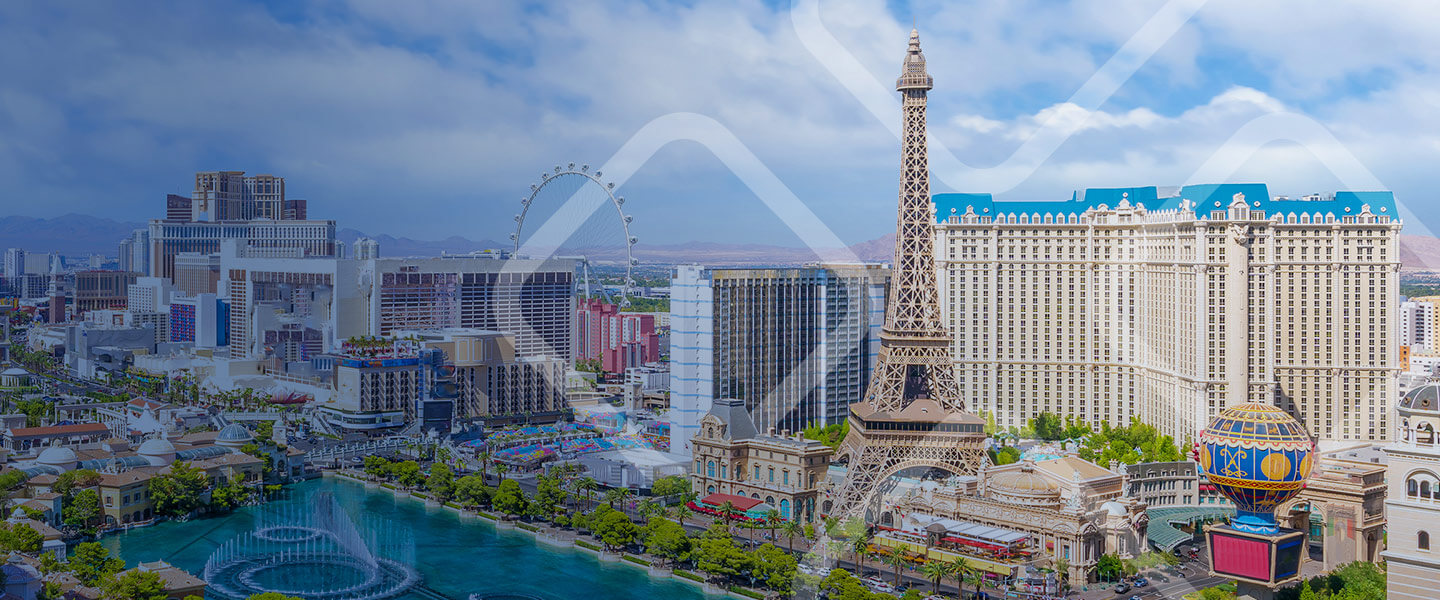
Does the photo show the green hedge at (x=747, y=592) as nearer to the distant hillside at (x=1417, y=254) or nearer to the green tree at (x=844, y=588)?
the green tree at (x=844, y=588)

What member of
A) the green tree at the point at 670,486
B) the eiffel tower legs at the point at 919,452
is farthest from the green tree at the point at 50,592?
the eiffel tower legs at the point at 919,452

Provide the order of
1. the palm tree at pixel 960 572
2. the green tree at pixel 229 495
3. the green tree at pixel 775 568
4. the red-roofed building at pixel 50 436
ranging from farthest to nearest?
the red-roofed building at pixel 50 436, the green tree at pixel 229 495, the green tree at pixel 775 568, the palm tree at pixel 960 572

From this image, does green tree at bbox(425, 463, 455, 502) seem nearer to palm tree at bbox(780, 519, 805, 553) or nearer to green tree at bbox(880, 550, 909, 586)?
palm tree at bbox(780, 519, 805, 553)

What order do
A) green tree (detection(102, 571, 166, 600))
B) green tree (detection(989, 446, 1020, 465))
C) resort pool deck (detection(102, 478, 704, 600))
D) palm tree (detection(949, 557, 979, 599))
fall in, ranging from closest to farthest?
green tree (detection(102, 571, 166, 600)) → palm tree (detection(949, 557, 979, 599)) → resort pool deck (detection(102, 478, 704, 600)) → green tree (detection(989, 446, 1020, 465))

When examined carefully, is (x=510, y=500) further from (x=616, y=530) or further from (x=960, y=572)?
(x=960, y=572)

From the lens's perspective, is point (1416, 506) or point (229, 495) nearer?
point (1416, 506)

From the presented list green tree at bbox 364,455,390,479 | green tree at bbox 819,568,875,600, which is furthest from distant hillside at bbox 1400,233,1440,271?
green tree at bbox 364,455,390,479


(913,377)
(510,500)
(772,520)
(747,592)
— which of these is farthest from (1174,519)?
(510,500)
